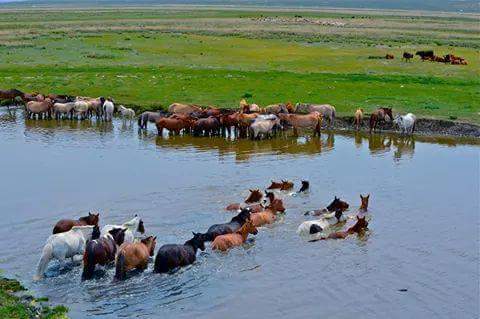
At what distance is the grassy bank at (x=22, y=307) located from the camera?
37.2 feet

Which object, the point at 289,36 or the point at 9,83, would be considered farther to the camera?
the point at 289,36

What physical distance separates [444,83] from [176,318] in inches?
1140

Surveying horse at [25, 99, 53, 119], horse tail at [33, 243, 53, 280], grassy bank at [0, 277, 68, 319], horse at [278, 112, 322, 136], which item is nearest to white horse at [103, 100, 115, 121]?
horse at [25, 99, 53, 119]

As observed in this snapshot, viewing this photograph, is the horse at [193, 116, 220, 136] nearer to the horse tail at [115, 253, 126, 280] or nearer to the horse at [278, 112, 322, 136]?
the horse at [278, 112, 322, 136]

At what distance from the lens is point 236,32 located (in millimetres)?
76875

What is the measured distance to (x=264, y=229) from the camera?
16.3 meters

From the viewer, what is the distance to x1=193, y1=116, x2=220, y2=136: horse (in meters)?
26.6

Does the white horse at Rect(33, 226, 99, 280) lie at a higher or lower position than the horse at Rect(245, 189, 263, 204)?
higher

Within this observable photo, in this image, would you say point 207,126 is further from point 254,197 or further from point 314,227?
point 314,227

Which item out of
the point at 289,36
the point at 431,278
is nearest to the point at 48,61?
the point at 289,36

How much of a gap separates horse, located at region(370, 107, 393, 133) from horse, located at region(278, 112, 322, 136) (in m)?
2.13

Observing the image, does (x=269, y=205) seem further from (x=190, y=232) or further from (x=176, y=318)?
(x=176, y=318)

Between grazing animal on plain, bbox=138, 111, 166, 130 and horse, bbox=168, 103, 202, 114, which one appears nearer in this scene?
grazing animal on plain, bbox=138, 111, 166, 130

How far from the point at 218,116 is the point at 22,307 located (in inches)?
645
